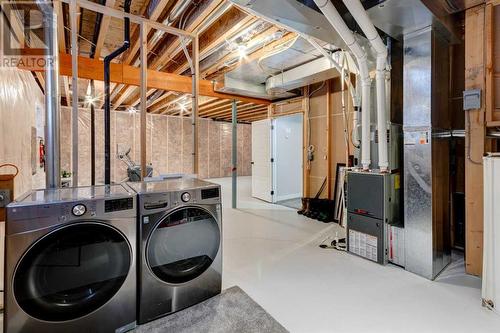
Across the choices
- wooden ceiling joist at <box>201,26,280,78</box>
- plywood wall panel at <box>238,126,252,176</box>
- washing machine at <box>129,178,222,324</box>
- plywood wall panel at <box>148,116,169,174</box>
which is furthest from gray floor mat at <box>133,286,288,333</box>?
plywood wall panel at <box>238,126,252,176</box>

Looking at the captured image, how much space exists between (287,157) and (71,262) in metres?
4.87

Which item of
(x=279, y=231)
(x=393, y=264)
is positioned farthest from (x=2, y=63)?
(x=393, y=264)

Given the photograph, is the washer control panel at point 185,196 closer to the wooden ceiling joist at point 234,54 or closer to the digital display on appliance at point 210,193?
the digital display on appliance at point 210,193

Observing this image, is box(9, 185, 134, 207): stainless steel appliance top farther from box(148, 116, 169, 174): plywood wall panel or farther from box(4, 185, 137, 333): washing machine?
box(148, 116, 169, 174): plywood wall panel

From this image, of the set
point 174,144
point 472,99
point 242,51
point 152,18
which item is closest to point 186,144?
point 174,144

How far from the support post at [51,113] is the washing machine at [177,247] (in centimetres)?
72

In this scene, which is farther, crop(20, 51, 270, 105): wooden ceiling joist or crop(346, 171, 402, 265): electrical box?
crop(20, 51, 270, 105): wooden ceiling joist

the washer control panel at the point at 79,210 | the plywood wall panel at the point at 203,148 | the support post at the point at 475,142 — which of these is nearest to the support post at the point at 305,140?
the support post at the point at 475,142

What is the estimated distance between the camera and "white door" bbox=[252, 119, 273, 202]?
18.9 feet

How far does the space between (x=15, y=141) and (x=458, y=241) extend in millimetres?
5083

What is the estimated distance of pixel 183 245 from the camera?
6.15 ft

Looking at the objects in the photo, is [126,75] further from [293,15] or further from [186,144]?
[186,144]

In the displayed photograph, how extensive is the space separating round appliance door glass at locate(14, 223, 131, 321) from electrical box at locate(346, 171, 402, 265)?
2.36 m

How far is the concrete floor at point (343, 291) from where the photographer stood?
1727 mm
